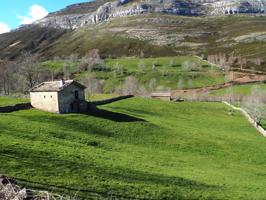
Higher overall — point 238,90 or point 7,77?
point 7,77

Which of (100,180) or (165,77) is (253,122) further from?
(165,77)

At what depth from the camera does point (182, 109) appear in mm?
90938

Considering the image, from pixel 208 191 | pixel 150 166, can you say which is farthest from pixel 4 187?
pixel 150 166

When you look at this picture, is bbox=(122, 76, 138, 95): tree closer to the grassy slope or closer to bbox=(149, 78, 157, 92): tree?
bbox=(149, 78, 157, 92): tree

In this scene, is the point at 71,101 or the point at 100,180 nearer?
the point at 100,180

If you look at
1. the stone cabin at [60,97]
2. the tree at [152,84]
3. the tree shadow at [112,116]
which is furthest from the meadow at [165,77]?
the stone cabin at [60,97]

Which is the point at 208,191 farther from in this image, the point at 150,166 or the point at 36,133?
the point at 36,133

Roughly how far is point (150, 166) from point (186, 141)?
18658 millimetres

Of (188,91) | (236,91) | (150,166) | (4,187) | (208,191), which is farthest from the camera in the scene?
(188,91)

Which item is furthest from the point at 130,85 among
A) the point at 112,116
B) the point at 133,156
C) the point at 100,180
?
the point at 100,180

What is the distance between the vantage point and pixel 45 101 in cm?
6366

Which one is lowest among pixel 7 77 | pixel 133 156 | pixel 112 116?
pixel 133 156

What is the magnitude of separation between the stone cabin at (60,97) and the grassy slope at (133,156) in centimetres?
296

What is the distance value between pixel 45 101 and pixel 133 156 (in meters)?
23.7
